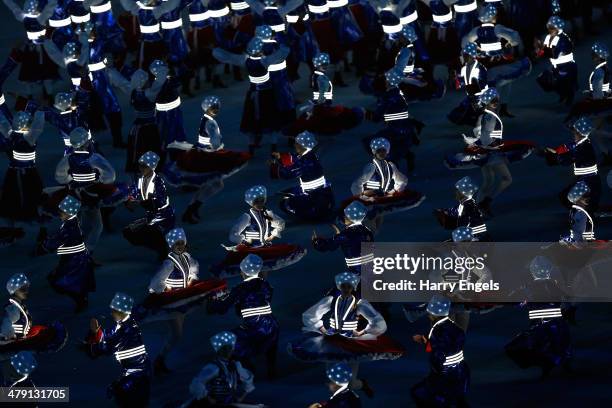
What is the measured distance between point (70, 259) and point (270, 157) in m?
5.14

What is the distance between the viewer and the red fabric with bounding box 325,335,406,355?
63.3 feet

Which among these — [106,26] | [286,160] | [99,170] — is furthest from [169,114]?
[106,26]

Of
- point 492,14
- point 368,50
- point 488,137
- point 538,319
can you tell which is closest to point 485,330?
point 538,319

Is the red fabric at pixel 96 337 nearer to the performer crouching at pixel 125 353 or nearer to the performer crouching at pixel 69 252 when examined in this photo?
the performer crouching at pixel 125 353

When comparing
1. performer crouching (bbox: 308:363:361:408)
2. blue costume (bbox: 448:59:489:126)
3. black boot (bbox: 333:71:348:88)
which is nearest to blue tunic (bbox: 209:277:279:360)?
performer crouching (bbox: 308:363:361:408)

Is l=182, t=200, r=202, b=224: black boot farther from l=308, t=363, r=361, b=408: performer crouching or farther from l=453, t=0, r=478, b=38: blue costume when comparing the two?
l=308, t=363, r=361, b=408: performer crouching

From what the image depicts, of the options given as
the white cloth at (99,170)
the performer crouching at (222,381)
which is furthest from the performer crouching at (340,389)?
the white cloth at (99,170)

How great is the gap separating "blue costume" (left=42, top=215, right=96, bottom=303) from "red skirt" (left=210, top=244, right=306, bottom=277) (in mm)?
1772

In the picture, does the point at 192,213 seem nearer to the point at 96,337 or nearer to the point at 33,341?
the point at 33,341

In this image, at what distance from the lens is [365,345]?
19.4 meters

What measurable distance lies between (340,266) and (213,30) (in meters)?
7.47

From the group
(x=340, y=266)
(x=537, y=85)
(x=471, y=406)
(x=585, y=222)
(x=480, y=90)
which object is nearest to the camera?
(x=471, y=406)

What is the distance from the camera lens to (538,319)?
784 inches

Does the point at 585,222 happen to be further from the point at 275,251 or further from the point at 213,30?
the point at 213,30
